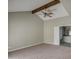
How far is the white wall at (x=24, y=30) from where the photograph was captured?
641cm

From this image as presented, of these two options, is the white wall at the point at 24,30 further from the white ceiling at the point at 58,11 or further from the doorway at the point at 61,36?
the white ceiling at the point at 58,11

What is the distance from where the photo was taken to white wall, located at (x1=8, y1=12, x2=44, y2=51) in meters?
6.41

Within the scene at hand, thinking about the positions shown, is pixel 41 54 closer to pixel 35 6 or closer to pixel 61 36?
pixel 35 6

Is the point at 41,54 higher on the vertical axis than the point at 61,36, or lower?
lower

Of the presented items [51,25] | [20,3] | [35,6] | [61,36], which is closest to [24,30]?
[35,6]

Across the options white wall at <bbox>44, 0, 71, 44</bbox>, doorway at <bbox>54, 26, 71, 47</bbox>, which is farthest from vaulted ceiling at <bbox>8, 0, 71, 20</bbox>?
doorway at <bbox>54, 26, 71, 47</bbox>

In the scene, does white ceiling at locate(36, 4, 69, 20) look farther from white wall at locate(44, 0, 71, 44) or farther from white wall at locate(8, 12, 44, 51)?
white wall at locate(8, 12, 44, 51)

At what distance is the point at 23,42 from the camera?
7.17 metres

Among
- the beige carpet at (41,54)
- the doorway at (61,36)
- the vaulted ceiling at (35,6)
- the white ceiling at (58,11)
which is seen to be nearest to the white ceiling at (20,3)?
the vaulted ceiling at (35,6)

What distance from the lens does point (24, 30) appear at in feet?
23.9
